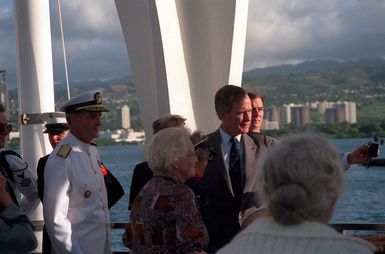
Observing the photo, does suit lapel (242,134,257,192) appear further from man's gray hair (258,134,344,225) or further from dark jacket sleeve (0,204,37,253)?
man's gray hair (258,134,344,225)

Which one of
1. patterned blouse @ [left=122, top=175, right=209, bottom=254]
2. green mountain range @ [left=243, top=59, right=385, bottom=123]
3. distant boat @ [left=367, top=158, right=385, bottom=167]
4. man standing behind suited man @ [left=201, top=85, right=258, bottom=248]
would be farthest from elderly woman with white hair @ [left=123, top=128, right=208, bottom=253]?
green mountain range @ [left=243, top=59, right=385, bottom=123]

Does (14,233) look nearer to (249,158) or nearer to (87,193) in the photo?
(87,193)

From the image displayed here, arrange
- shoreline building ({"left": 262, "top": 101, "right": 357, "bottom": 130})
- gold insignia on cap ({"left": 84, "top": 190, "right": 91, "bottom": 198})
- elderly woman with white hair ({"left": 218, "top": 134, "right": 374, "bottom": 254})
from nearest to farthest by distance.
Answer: elderly woman with white hair ({"left": 218, "top": 134, "right": 374, "bottom": 254}) < gold insignia on cap ({"left": 84, "top": 190, "right": 91, "bottom": 198}) < shoreline building ({"left": 262, "top": 101, "right": 357, "bottom": 130})

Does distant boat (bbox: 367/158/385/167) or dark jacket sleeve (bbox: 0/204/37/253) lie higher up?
dark jacket sleeve (bbox: 0/204/37/253)

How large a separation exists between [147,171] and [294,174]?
8.31 feet

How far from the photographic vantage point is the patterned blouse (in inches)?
128

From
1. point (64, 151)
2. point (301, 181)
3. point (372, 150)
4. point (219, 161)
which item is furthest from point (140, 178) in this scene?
point (301, 181)

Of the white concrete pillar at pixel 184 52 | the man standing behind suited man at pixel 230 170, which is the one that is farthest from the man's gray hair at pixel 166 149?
the white concrete pillar at pixel 184 52

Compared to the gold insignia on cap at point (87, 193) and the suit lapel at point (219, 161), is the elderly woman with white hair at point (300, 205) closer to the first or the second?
the gold insignia on cap at point (87, 193)

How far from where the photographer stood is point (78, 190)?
421 centimetres

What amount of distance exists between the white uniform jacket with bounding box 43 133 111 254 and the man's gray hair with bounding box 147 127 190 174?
0.84 m

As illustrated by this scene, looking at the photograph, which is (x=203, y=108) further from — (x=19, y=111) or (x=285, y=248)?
(x=285, y=248)

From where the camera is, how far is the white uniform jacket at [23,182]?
4.63m

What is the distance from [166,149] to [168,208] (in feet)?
Result: 0.95
